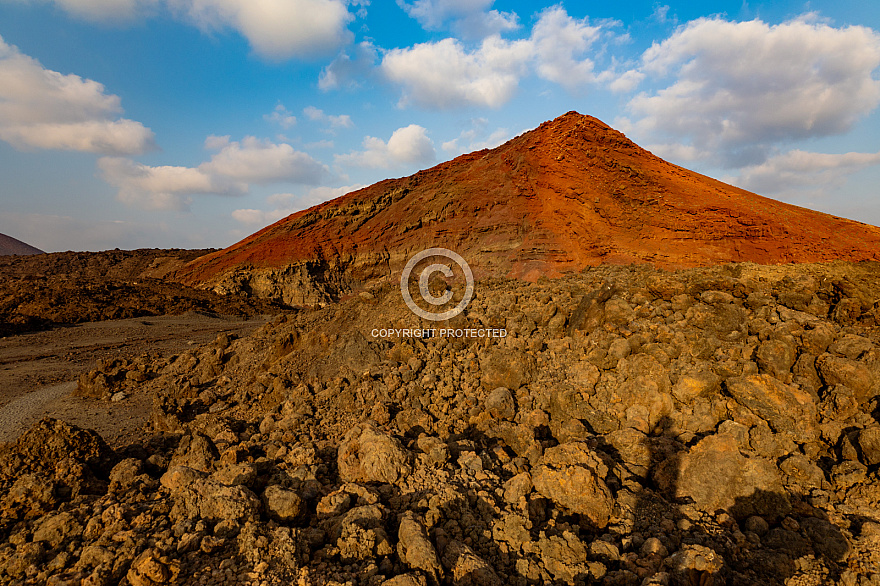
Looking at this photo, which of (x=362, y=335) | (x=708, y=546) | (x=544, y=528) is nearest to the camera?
(x=708, y=546)

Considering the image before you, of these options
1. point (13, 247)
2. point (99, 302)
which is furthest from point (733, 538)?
point (13, 247)

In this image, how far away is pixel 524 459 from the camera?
369 cm

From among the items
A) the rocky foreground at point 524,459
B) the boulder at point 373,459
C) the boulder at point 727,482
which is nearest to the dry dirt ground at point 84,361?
the rocky foreground at point 524,459

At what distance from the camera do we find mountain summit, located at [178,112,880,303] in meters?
7.44

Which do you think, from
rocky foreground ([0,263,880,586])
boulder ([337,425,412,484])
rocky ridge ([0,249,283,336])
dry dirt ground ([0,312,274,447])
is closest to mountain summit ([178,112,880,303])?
rocky foreground ([0,263,880,586])

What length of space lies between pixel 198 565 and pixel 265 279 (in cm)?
1798

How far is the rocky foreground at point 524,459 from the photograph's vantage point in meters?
2.46

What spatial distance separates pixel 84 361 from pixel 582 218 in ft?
45.1

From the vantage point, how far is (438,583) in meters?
2.34

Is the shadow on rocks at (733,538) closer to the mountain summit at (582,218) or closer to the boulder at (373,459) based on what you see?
the boulder at (373,459)

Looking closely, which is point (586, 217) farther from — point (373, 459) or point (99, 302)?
point (99, 302)

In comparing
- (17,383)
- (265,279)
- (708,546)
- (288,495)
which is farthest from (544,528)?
(265,279)

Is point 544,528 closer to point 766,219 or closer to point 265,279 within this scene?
point 766,219

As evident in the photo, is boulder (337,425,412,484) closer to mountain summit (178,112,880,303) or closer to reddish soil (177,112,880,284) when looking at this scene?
reddish soil (177,112,880,284)
